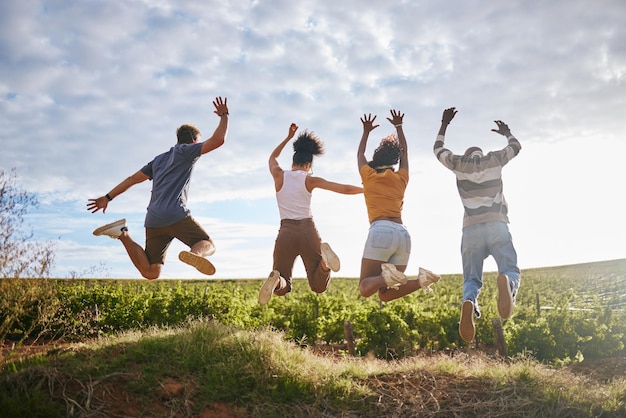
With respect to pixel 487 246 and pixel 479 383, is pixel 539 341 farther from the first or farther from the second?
pixel 487 246

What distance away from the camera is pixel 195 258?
23.1 feet

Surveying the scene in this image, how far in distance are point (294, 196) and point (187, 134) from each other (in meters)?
1.76

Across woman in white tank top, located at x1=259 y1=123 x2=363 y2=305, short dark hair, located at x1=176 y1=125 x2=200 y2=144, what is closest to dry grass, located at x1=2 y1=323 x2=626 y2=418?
woman in white tank top, located at x1=259 y1=123 x2=363 y2=305

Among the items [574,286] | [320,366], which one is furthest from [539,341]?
[574,286]

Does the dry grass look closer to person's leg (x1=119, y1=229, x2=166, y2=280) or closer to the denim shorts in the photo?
person's leg (x1=119, y1=229, x2=166, y2=280)

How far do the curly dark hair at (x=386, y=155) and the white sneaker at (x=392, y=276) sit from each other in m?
1.64

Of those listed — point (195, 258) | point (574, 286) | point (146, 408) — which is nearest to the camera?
point (195, 258)

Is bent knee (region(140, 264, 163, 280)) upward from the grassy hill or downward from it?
upward

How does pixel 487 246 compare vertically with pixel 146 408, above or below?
above

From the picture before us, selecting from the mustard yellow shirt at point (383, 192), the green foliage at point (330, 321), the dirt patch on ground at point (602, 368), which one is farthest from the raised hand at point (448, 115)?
the dirt patch on ground at point (602, 368)

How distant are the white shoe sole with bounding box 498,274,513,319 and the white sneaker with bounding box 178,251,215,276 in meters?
3.55

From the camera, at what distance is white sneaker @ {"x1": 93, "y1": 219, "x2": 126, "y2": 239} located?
739 cm

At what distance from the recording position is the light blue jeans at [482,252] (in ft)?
23.2

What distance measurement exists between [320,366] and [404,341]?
5915 millimetres
